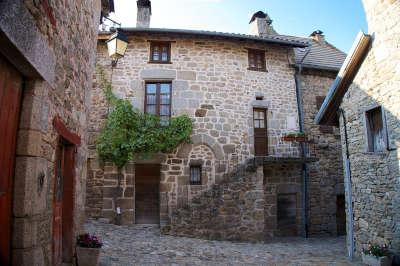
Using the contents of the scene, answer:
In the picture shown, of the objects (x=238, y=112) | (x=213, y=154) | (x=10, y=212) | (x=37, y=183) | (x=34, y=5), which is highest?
(x=238, y=112)

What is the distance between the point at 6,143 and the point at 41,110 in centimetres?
50

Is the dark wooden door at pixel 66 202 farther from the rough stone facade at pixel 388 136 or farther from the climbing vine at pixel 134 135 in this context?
the rough stone facade at pixel 388 136

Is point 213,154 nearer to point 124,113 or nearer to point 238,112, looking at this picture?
point 238,112

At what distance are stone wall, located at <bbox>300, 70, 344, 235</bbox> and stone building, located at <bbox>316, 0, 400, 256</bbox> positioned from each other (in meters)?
3.38

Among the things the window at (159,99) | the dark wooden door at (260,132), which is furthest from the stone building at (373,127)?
the window at (159,99)

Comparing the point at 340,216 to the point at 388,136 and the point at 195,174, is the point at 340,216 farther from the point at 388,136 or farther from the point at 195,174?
the point at 388,136

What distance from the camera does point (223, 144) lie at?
10078mm

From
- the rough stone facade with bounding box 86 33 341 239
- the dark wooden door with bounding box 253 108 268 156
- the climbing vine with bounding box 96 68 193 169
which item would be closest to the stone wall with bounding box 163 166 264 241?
the rough stone facade with bounding box 86 33 341 239

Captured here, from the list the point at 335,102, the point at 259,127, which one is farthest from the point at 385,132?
the point at 259,127

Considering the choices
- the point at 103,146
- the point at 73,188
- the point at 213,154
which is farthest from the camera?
the point at 213,154

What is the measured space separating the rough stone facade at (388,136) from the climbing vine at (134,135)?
4798mm

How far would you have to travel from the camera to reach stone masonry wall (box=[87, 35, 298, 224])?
957 centimetres

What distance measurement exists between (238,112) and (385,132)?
194 inches

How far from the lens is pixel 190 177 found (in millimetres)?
9758
